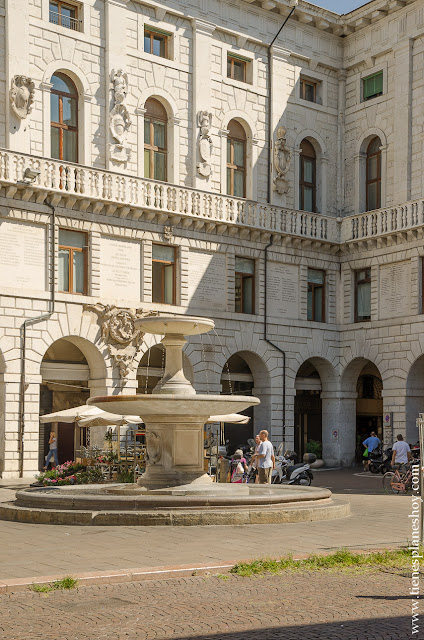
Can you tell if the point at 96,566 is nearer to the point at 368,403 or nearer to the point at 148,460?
the point at 148,460

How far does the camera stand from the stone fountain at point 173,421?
695 inches

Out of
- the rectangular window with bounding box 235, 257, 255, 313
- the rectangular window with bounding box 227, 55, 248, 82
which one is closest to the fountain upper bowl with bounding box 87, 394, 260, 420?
the rectangular window with bounding box 235, 257, 255, 313

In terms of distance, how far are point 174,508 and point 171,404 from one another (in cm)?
218

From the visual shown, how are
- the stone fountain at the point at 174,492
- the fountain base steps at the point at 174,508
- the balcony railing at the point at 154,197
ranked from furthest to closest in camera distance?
the balcony railing at the point at 154,197, the stone fountain at the point at 174,492, the fountain base steps at the point at 174,508

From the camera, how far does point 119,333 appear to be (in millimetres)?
32469

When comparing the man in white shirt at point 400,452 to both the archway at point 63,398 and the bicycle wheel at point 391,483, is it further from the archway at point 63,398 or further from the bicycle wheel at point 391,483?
the archway at point 63,398

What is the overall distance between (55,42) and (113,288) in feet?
27.2

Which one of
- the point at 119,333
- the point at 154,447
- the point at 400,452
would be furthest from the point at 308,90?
the point at 154,447

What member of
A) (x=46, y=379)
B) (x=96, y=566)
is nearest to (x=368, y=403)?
(x=46, y=379)

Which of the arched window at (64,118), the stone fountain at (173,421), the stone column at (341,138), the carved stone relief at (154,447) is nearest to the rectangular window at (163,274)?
the arched window at (64,118)

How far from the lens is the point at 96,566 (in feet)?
37.4

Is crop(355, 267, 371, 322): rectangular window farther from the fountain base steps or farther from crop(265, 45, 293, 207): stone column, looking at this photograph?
the fountain base steps

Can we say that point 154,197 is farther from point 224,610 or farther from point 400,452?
point 224,610

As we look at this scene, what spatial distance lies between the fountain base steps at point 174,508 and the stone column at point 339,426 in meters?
21.6
